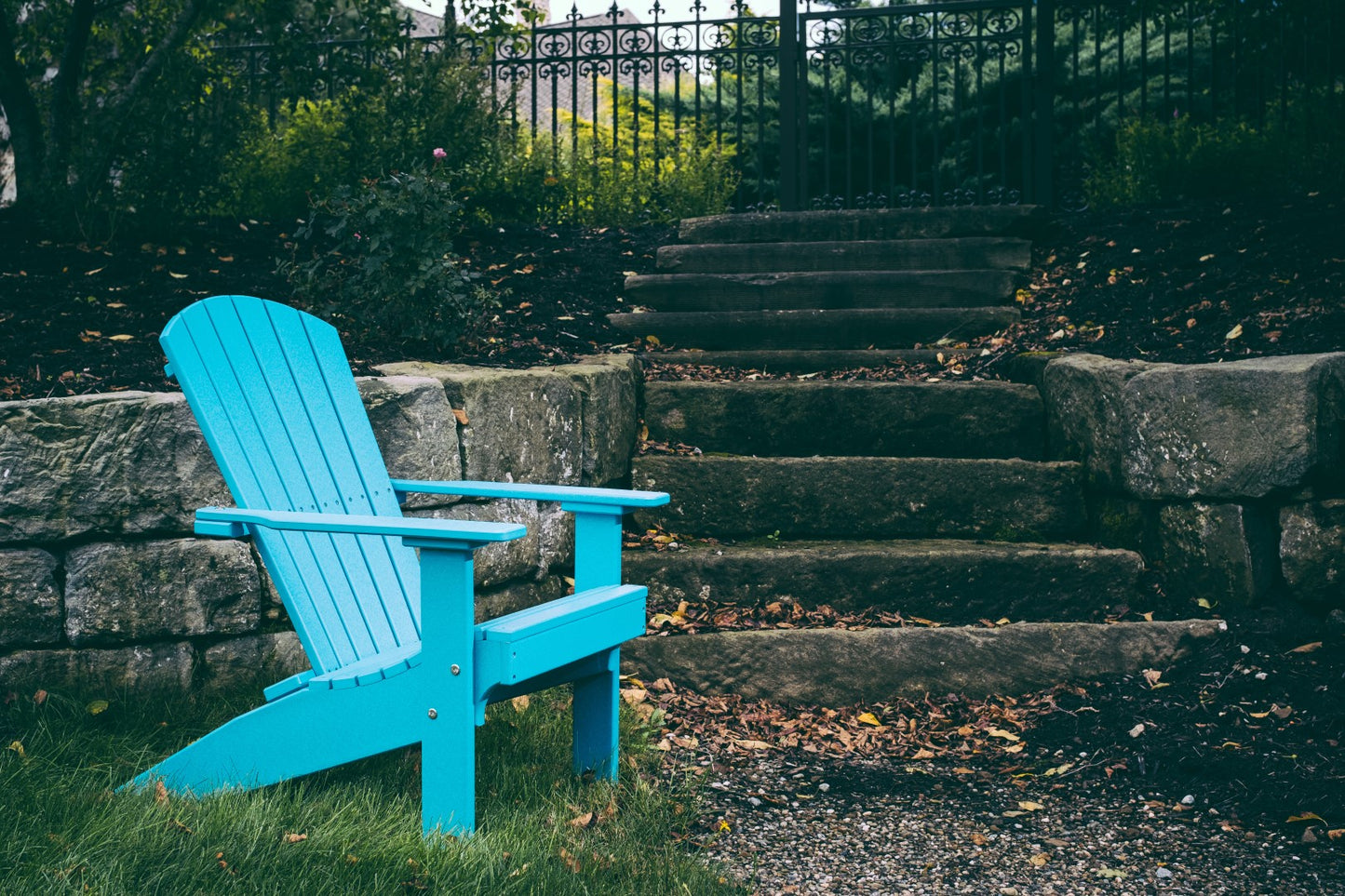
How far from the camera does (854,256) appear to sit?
218 inches

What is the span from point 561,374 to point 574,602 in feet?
4.71

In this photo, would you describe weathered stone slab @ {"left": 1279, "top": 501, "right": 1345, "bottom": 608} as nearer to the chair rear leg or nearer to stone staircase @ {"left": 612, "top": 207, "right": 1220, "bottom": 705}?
stone staircase @ {"left": 612, "top": 207, "right": 1220, "bottom": 705}

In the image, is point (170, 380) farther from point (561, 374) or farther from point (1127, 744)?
point (1127, 744)

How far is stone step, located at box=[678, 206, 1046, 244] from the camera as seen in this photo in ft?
18.8

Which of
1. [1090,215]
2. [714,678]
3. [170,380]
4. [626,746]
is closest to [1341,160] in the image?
[1090,215]

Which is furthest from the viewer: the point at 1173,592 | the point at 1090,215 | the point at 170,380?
the point at 1090,215

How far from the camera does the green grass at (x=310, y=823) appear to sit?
1968 millimetres

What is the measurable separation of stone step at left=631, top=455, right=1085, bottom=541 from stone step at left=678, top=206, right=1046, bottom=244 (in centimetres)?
225

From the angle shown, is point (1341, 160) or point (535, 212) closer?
point (1341, 160)

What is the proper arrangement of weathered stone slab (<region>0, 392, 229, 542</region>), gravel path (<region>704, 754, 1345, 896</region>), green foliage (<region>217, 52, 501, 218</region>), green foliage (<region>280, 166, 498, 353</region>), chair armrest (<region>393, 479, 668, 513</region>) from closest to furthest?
gravel path (<region>704, 754, 1345, 896</region>) → chair armrest (<region>393, 479, 668, 513</region>) → weathered stone slab (<region>0, 392, 229, 542</region>) → green foliage (<region>280, 166, 498, 353</region>) → green foliage (<region>217, 52, 501, 218</region>)

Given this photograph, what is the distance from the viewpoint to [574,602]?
93.5 inches

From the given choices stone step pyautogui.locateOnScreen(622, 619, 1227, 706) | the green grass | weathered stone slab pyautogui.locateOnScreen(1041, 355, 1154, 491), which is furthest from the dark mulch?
weathered stone slab pyautogui.locateOnScreen(1041, 355, 1154, 491)

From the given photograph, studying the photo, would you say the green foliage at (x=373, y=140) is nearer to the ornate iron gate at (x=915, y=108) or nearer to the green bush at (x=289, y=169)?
the green bush at (x=289, y=169)

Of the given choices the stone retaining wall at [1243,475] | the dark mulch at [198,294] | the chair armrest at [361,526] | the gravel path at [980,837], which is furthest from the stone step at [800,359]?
the chair armrest at [361,526]
